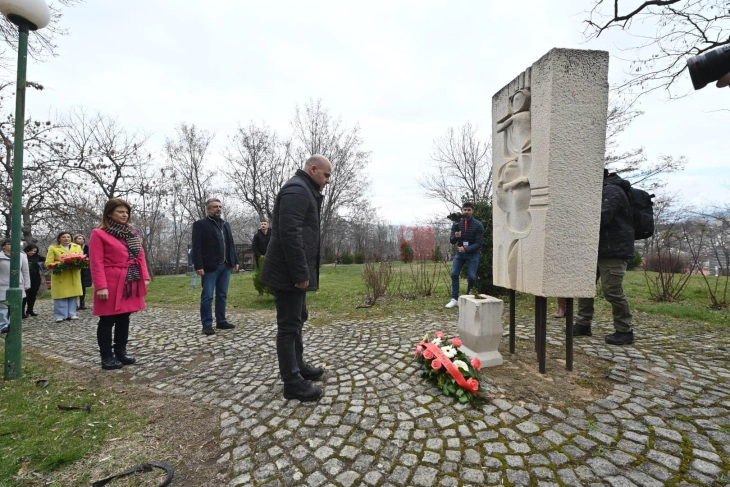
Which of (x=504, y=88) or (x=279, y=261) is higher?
(x=504, y=88)

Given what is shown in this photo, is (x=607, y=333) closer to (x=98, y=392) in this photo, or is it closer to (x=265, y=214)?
(x=98, y=392)

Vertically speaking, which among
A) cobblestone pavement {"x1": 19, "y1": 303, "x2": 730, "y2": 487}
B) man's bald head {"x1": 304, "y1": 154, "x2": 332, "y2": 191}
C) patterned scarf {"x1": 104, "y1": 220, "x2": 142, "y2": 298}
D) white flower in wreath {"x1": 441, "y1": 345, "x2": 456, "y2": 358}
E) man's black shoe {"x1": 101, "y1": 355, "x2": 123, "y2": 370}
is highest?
man's bald head {"x1": 304, "y1": 154, "x2": 332, "y2": 191}

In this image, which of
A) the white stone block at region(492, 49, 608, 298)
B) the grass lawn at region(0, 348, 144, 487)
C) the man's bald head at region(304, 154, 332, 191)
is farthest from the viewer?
the man's bald head at region(304, 154, 332, 191)

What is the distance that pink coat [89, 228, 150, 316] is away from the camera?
3.38 metres

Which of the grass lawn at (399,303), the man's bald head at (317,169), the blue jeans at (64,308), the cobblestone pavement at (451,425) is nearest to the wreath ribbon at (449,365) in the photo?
the cobblestone pavement at (451,425)

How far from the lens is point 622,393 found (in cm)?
256

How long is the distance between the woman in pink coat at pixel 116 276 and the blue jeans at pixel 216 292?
115 cm

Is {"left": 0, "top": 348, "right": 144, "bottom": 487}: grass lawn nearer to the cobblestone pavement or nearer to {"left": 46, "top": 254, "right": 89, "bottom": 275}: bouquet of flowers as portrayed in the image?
the cobblestone pavement

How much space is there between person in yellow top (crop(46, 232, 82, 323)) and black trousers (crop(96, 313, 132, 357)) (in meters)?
3.49

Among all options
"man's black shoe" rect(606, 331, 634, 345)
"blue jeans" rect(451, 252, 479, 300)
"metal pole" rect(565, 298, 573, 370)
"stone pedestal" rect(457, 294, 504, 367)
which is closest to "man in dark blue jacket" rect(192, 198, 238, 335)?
"stone pedestal" rect(457, 294, 504, 367)

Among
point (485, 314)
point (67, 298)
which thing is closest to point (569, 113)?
point (485, 314)

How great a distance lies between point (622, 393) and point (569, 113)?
2.30 meters

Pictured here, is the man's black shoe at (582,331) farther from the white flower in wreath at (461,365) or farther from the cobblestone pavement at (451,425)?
the white flower in wreath at (461,365)

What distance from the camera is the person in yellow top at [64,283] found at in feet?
19.6
